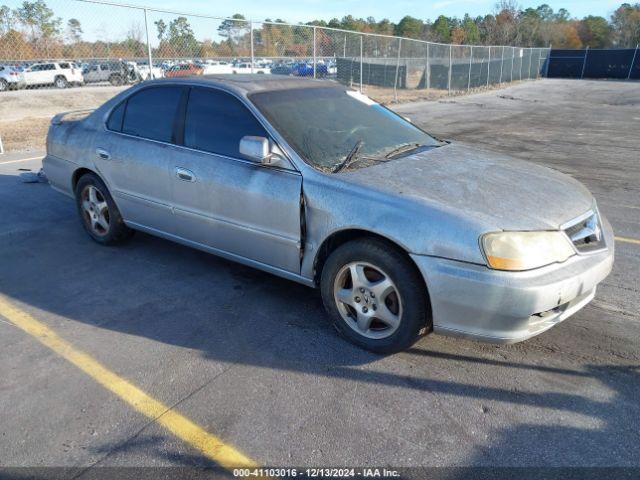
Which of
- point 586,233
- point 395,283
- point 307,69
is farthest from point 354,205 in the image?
point 307,69

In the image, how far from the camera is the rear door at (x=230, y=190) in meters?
3.49

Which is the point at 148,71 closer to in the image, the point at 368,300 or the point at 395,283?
the point at 368,300

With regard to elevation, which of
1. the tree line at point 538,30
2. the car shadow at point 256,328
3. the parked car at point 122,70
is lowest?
the car shadow at point 256,328

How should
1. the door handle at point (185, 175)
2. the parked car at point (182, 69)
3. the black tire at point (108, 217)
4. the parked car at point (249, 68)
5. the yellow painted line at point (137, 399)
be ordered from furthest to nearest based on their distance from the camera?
the parked car at point (249, 68) < the parked car at point (182, 69) < the black tire at point (108, 217) < the door handle at point (185, 175) < the yellow painted line at point (137, 399)

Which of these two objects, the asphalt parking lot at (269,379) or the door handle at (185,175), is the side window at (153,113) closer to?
the door handle at (185,175)

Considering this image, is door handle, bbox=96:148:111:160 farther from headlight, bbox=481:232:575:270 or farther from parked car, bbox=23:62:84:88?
parked car, bbox=23:62:84:88

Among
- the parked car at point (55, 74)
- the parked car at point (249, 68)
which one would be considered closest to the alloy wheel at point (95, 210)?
the parked car at point (55, 74)

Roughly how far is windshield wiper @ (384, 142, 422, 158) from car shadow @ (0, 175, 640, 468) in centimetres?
→ 121

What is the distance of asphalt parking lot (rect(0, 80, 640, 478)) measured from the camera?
2.46 metres

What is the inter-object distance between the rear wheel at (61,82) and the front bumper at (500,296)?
52.2 feet

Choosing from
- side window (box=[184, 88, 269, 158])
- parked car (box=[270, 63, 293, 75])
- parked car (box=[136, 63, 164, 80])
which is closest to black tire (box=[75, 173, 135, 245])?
side window (box=[184, 88, 269, 158])

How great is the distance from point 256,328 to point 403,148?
174 cm

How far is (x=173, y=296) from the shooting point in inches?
159

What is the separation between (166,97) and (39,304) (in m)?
1.92
